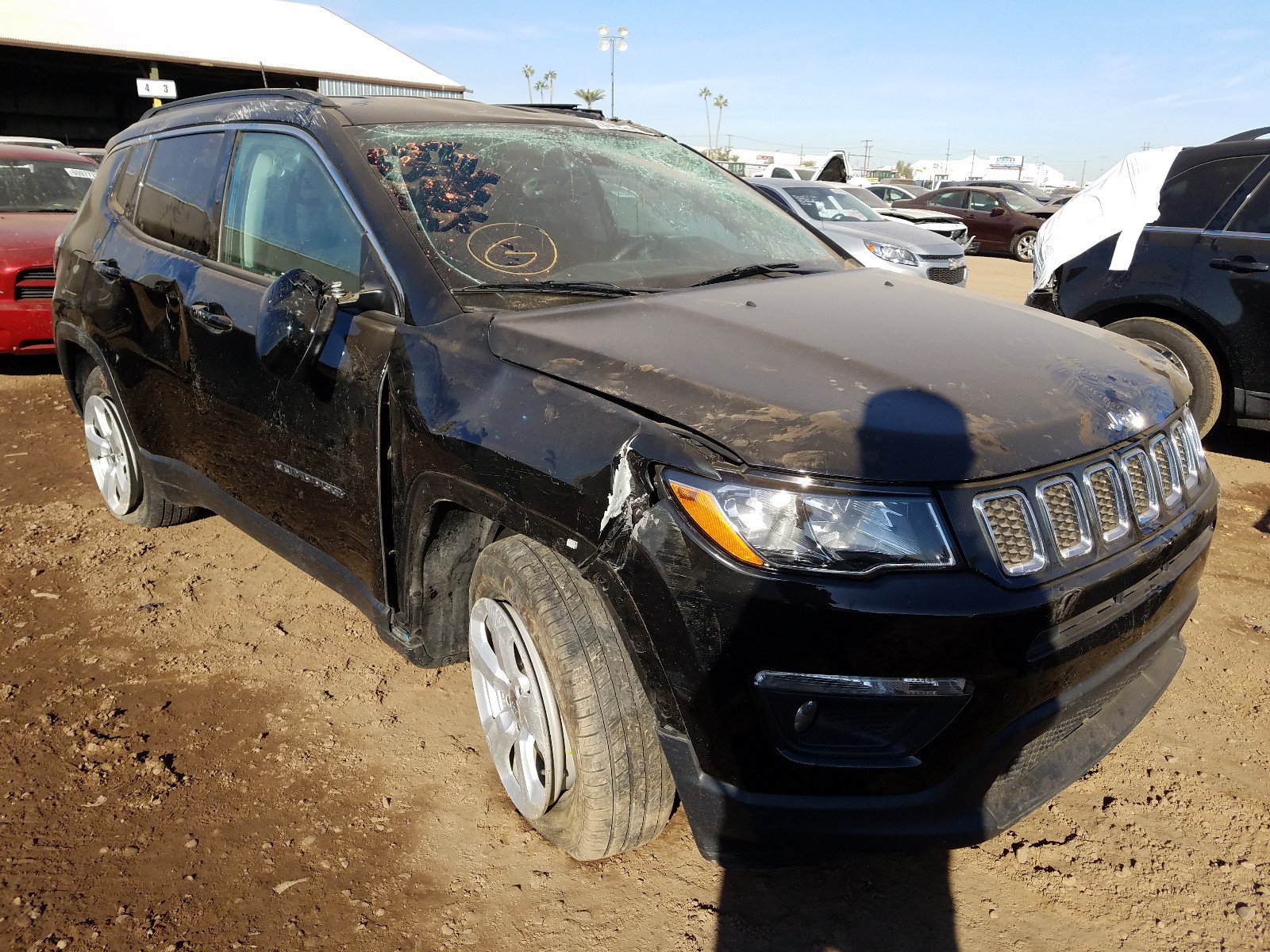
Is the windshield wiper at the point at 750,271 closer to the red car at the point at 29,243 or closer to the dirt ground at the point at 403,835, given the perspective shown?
the dirt ground at the point at 403,835

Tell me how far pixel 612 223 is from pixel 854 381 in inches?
48.5

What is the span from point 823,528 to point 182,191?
9.52 feet

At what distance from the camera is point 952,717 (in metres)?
1.74

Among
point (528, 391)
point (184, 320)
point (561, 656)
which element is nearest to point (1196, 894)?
point (561, 656)

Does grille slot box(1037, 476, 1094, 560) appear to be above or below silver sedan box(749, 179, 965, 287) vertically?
above

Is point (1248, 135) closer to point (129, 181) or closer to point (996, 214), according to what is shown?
point (129, 181)

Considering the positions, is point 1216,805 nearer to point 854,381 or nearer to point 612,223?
point 854,381

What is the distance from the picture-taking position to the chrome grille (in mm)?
2150

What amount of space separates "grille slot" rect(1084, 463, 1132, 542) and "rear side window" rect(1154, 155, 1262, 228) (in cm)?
411

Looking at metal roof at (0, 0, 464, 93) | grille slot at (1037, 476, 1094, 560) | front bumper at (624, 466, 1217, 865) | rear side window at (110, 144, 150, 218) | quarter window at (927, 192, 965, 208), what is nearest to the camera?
front bumper at (624, 466, 1217, 865)

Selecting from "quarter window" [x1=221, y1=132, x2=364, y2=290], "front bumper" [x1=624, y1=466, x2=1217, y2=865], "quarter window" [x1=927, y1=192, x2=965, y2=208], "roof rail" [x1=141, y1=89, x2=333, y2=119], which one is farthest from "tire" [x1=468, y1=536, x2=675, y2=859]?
"quarter window" [x1=927, y1=192, x2=965, y2=208]

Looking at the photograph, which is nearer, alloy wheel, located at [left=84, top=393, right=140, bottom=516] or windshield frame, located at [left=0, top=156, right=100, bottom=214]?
alloy wheel, located at [left=84, top=393, right=140, bottom=516]

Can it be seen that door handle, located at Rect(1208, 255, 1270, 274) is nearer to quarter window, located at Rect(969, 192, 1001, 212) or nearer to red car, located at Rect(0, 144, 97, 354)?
red car, located at Rect(0, 144, 97, 354)

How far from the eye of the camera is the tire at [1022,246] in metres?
18.0
